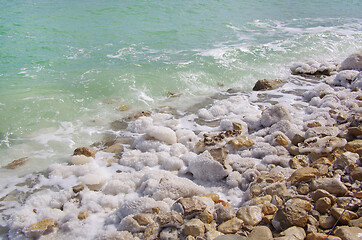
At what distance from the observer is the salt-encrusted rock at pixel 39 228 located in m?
3.34

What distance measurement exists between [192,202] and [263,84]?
5.45m

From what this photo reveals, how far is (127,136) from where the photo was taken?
5789 millimetres

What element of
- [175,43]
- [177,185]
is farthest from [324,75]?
[177,185]

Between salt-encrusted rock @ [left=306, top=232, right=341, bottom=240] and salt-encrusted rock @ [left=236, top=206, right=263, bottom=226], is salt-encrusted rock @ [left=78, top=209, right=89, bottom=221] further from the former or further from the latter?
salt-encrusted rock @ [left=306, top=232, right=341, bottom=240]

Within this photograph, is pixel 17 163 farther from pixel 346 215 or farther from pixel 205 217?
pixel 346 215

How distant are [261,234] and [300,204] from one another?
599mm

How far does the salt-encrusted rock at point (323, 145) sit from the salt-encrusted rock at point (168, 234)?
8.25ft

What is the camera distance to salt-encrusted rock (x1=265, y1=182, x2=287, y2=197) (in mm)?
3492

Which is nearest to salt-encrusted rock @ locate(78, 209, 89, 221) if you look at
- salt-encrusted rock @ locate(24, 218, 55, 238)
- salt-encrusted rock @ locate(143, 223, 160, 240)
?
salt-encrusted rock @ locate(24, 218, 55, 238)

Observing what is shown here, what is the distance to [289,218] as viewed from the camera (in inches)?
114

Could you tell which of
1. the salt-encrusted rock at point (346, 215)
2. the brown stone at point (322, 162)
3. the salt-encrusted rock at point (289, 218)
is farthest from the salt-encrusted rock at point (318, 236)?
the brown stone at point (322, 162)

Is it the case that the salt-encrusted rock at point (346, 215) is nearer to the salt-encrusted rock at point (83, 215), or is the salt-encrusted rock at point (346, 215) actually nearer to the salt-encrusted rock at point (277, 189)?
the salt-encrusted rock at point (277, 189)

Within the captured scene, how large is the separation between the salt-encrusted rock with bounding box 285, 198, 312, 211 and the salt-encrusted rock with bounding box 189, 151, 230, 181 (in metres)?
1.18

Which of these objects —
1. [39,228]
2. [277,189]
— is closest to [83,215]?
[39,228]
